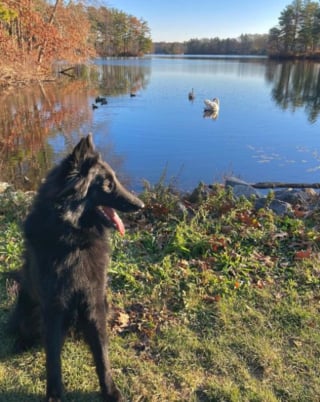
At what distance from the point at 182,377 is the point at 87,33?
3891cm

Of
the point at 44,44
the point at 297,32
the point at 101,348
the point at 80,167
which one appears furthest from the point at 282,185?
the point at 297,32

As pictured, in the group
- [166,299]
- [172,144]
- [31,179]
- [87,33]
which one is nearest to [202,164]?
[172,144]

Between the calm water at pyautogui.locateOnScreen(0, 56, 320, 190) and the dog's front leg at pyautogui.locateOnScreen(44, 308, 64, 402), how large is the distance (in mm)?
5928

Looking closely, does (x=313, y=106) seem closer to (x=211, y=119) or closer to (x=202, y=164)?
(x=211, y=119)

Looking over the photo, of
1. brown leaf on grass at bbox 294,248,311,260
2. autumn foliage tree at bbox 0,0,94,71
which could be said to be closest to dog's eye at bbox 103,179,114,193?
brown leaf on grass at bbox 294,248,311,260

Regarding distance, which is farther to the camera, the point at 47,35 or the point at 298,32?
the point at 298,32

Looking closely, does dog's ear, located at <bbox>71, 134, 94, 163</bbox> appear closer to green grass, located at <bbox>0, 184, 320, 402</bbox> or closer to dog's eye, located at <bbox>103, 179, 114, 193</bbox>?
dog's eye, located at <bbox>103, 179, 114, 193</bbox>

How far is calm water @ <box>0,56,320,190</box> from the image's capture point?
10.8 metres

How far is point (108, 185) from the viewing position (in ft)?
8.67

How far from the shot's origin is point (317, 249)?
494 cm

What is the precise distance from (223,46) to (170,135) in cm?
13562

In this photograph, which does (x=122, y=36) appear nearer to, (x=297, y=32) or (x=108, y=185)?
(x=297, y=32)

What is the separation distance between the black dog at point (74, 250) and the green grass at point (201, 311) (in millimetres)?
401

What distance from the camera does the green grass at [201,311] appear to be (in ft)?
9.45
